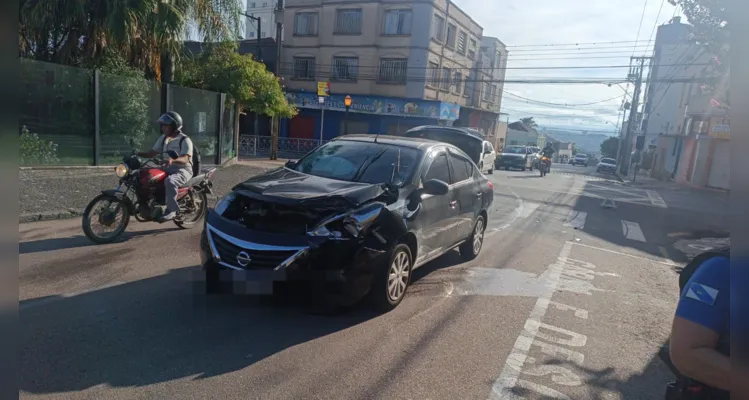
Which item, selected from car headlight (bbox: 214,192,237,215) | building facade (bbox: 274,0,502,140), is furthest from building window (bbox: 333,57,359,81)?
car headlight (bbox: 214,192,237,215)

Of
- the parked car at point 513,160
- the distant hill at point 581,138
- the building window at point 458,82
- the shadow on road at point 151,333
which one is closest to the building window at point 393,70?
the building window at point 458,82

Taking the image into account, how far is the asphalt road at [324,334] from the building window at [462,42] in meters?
32.1

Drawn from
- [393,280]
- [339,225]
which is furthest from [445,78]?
[339,225]

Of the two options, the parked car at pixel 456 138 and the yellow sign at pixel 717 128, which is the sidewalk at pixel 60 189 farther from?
the yellow sign at pixel 717 128

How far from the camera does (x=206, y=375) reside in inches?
133

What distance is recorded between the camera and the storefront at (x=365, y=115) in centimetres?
3219

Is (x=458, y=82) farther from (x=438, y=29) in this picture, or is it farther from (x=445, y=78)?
(x=438, y=29)

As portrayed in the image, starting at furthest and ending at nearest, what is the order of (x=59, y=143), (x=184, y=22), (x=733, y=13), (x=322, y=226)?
(x=184, y=22) → (x=59, y=143) → (x=322, y=226) → (x=733, y=13)

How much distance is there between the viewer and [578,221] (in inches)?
472

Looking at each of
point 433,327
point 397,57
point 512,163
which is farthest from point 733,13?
point 397,57

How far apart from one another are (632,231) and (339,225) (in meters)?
9.40

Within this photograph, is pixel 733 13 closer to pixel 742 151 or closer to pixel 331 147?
pixel 742 151

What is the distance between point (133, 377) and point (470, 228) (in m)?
4.64

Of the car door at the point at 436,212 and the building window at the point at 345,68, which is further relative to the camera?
the building window at the point at 345,68
